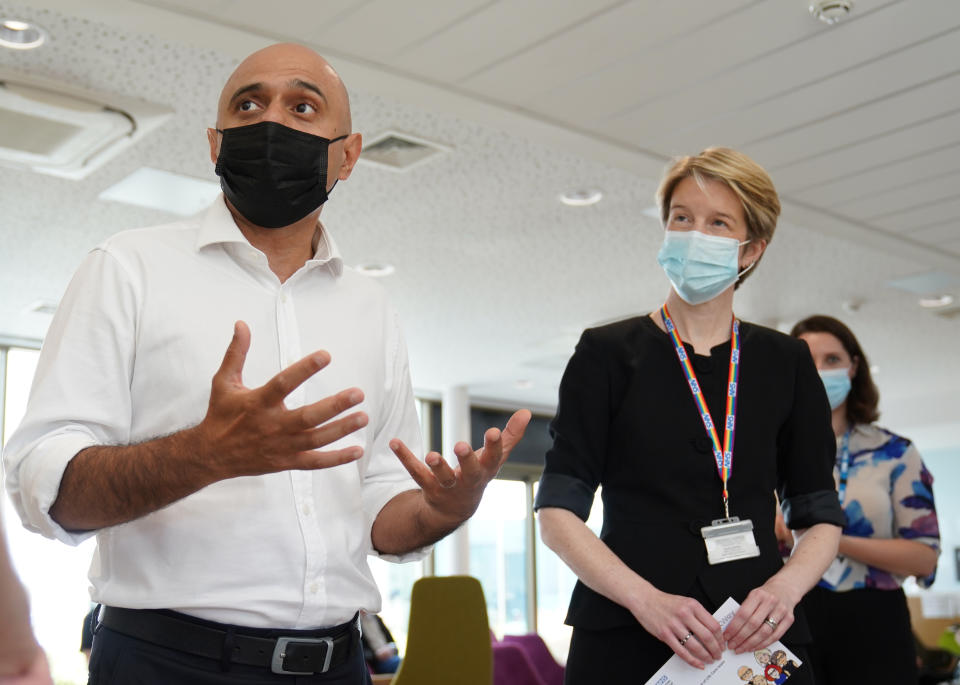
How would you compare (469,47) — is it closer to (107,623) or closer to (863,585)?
(863,585)

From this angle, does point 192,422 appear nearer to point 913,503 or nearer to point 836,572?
point 836,572

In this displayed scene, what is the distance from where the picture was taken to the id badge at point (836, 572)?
114 inches

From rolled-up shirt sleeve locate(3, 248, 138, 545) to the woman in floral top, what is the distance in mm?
2055

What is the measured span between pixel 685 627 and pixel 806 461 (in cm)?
50

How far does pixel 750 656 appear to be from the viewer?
6.13 feet

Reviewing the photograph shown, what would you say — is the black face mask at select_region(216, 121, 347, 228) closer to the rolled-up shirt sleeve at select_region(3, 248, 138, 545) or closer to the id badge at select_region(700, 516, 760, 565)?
the rolled-up shirt sleeve at select_region(3, 248, 138, 545)

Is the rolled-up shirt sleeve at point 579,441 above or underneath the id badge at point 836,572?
above

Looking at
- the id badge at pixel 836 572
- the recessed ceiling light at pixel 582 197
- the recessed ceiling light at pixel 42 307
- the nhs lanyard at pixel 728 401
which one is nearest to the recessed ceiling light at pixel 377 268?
the recessed ceiling light at pixel 582 197

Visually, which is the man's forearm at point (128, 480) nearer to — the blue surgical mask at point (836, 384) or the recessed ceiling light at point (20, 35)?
the blue surgical mask at point (836, 384)

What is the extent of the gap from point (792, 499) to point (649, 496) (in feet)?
1.23

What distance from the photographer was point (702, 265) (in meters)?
2.19

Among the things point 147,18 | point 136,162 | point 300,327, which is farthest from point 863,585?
point 136,162

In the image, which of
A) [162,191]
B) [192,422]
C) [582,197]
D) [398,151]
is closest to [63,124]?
[162,191]

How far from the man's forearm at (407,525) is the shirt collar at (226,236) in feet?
1.34
